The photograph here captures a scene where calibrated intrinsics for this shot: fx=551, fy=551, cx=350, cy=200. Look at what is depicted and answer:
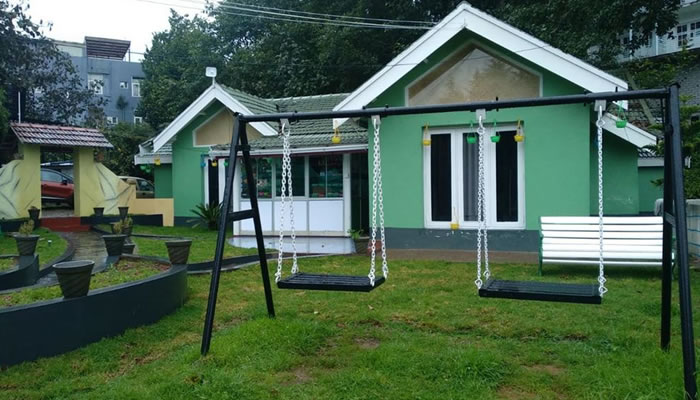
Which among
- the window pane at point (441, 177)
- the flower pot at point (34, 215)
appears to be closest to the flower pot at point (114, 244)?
the window pane at point (441, 177)

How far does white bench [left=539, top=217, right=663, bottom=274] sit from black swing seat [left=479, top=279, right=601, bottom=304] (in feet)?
11.8

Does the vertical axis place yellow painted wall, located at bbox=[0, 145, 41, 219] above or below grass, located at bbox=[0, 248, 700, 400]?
above

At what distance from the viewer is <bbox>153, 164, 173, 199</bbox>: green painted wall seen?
20719mm

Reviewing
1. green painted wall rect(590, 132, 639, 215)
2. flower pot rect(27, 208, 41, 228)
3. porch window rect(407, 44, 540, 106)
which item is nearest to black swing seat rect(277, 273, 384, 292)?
porch window rect(407, 44, 540, 106)

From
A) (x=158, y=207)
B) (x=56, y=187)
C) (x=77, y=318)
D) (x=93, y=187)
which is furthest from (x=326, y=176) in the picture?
(x=56, y=187)

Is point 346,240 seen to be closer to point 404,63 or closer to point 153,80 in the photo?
point 404,63

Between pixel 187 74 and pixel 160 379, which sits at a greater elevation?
pixel 187 74

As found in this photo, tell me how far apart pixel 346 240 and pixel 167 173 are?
33.2ft

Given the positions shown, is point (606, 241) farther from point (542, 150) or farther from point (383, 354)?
point (383, 354)

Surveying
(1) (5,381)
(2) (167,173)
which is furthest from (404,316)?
(2) (167,173)

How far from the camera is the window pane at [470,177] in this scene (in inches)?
424

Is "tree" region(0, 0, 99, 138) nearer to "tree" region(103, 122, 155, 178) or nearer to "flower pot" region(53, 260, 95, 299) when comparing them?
"tree" region(103, 122, 155, 178)

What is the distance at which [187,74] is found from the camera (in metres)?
34.0

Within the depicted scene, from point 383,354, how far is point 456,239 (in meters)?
6.45
